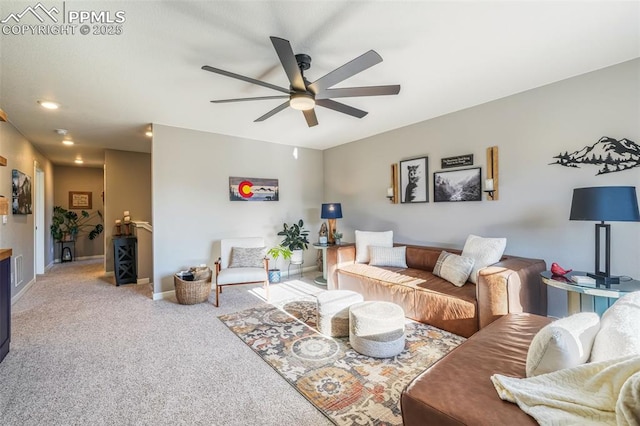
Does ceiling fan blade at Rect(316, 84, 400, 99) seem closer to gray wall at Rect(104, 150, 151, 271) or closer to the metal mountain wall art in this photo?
the metal mountain wall art

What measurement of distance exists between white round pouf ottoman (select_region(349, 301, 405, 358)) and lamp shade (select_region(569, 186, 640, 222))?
1727 millimetres

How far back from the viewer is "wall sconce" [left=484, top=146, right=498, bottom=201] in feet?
11.2

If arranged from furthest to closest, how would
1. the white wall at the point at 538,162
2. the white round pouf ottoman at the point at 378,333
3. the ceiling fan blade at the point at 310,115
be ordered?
the ceiling fan blade at the point at 310,115 → the white wall at the point at 538,162 → the white round pouf ottoman at the point at 378,333

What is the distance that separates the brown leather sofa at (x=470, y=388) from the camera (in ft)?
3.63

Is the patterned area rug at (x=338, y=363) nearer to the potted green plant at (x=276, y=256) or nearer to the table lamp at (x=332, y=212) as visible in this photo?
the potted green plant at (x=276, y=256)

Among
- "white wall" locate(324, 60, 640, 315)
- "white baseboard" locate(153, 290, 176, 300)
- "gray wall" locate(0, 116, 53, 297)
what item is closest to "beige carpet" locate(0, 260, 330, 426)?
"white baseboard" locate(153, 290, 176, 300)

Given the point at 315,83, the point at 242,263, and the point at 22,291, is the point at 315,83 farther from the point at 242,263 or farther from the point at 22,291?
the point at 22,291

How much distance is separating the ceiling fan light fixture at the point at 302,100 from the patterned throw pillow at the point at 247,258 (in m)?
2.53

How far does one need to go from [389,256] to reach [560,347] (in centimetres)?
278

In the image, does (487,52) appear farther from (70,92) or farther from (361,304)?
(70,92)

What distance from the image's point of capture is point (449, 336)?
276cm

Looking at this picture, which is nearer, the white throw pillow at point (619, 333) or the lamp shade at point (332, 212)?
the white throw pillow at point (619, 333)

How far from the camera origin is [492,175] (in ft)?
11.3

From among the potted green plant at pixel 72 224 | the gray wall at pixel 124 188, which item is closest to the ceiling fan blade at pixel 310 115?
the gray wall at pixel 124 188
